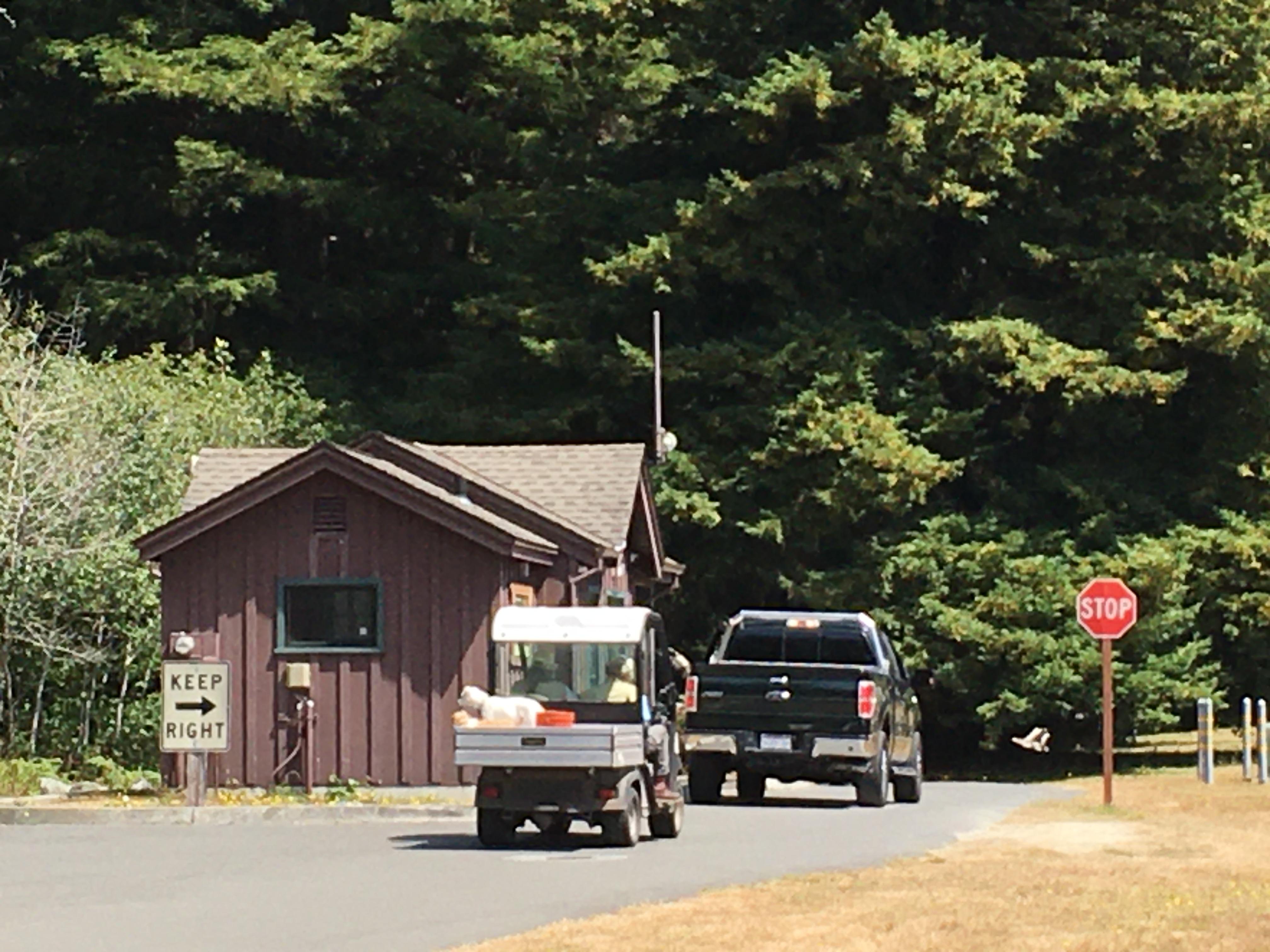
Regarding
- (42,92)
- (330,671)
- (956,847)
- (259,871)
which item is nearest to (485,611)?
(330,671)

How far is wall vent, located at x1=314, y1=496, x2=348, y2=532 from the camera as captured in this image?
32656 mm

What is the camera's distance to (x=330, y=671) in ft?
107

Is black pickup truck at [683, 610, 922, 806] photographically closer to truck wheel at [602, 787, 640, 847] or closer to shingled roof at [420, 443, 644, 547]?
shingled roof at [420, 443, 644, 547]

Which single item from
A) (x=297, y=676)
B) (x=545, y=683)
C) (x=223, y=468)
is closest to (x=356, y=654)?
(x=297, y=676)

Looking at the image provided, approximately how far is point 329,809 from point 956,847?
21.7 ft

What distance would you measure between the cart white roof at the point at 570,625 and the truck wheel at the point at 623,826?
1917 millimetres

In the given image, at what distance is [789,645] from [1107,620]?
3714 millimetres

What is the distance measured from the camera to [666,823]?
2419 cm

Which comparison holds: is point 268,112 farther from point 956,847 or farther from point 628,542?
point 956,847

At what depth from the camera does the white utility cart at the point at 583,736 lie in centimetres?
2245

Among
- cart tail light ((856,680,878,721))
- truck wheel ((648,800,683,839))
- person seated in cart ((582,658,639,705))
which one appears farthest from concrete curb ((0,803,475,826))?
cart tail light ((856,680,878,721))

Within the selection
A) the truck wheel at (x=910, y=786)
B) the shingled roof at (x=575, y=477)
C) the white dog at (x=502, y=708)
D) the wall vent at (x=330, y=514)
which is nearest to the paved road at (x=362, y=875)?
the white dog at (x=502, y=708)

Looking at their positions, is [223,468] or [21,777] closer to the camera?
[21,777]

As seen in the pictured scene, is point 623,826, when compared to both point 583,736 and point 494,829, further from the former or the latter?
point 494,829
